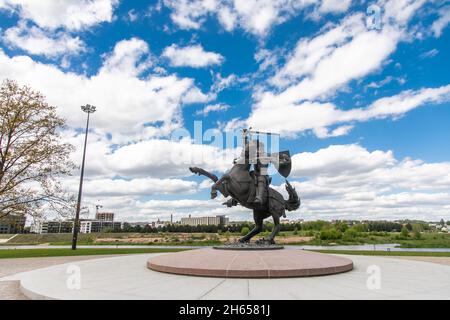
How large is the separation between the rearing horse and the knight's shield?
4.21 feet

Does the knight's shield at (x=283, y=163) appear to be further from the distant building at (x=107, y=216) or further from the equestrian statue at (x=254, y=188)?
the distant building at (x=107, y=216)

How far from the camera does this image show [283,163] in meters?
15.4

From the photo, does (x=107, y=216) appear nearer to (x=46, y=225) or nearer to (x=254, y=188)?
(x=46, y=225)

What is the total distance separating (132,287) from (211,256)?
3895mm

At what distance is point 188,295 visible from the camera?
716 cm

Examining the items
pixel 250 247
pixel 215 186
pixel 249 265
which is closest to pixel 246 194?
pixel 215 186

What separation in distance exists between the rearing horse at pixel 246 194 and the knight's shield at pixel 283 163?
128cm

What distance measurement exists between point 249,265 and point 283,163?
266 inches

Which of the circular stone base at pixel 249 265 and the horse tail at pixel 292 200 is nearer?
the circular stone base at pixel 249 265

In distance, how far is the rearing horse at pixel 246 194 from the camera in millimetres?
14047

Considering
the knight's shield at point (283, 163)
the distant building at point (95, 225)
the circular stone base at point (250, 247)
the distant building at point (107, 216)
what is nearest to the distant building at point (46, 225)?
the circular stone base at point (250, 247)

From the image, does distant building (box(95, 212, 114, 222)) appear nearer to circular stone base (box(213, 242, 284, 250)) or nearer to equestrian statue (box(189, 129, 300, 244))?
equestrian statue (box(189, 129, 300, 244))

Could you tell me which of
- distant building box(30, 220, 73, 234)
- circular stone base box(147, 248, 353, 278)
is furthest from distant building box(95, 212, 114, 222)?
circular stone base box(147, 248, 353, 278)
